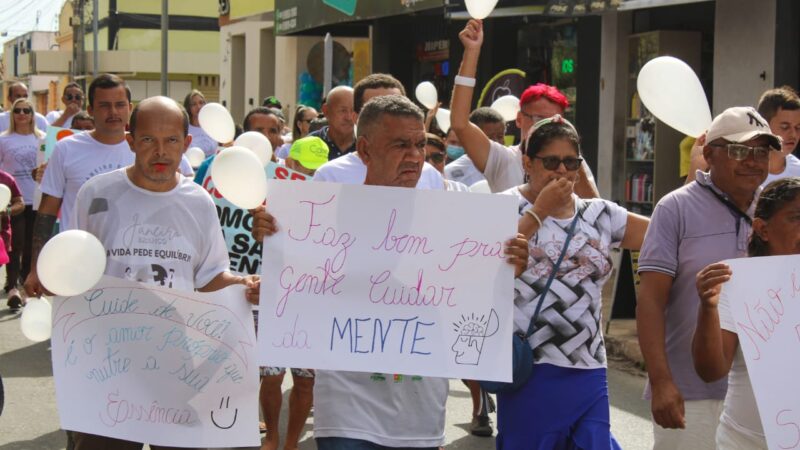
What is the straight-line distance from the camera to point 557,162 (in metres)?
4.50

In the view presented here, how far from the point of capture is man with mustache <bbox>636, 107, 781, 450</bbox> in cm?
435

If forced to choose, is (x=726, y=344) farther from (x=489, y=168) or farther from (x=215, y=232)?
(x=489, y=168)

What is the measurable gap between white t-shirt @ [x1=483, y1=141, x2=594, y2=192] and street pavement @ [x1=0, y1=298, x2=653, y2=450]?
1664 mm

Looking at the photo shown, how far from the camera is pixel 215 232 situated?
16.0 ft

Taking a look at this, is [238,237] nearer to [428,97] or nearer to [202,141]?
[428,97]

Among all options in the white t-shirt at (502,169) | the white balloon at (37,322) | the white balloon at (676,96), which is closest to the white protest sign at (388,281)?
the white balloon at (37,322)

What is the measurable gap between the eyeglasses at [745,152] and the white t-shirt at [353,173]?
1081 mm

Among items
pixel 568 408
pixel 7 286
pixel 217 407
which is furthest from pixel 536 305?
pixel 7 286

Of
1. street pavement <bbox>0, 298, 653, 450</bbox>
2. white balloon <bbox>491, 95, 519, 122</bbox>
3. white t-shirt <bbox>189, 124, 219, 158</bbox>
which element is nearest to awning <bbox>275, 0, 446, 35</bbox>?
white t-shirt <bbox>189, 124, 219, 158</bbox>

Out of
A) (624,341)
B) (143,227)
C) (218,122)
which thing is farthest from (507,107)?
(143,227)

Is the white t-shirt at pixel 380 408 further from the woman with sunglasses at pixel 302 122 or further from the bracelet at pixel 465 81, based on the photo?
the woman with sunglasses at pixel 302 122

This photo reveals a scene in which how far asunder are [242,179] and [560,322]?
1205 millimetres

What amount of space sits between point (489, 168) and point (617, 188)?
31.8 feet

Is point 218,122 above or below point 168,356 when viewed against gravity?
above
